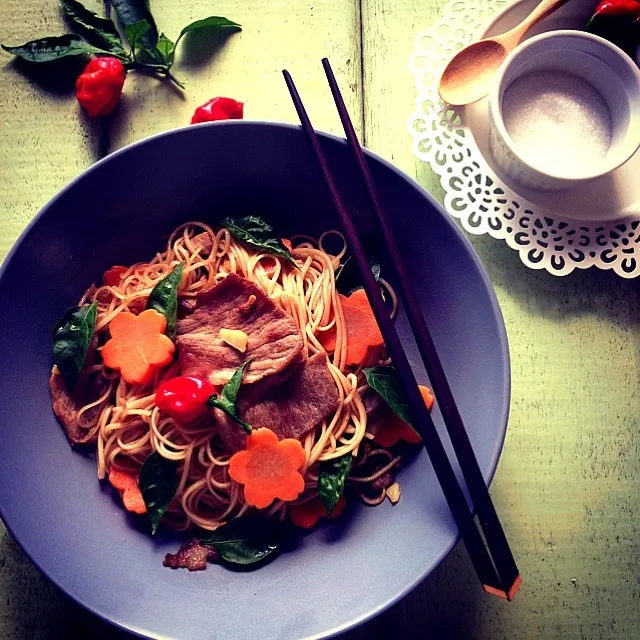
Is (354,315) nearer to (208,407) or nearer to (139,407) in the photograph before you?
(208,407)

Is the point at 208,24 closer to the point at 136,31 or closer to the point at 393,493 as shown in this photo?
the point at 136,31

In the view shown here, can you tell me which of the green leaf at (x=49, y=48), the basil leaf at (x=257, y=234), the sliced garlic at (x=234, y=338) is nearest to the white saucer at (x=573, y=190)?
the basil leaf at (x=257, y=234)

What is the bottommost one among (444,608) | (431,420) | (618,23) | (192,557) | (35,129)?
(444,608)

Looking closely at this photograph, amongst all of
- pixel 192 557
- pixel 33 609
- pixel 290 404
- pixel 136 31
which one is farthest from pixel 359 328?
pixel 33 609

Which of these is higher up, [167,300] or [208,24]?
[208,24]

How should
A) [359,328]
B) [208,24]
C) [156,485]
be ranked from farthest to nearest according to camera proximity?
[208,24], [359,328], [156,485]
